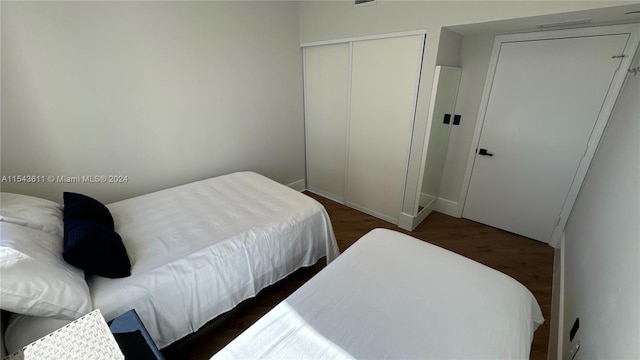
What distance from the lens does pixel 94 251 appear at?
1.21m

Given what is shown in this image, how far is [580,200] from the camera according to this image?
85.5 inches

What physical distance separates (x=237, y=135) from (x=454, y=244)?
2619 millimetres

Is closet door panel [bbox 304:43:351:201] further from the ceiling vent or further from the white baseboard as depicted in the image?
the ceiling vent

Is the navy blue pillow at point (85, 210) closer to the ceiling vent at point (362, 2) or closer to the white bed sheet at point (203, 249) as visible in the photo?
the white bed sheet at point (203, 249)

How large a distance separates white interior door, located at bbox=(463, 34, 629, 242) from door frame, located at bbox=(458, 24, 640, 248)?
1.2 inches

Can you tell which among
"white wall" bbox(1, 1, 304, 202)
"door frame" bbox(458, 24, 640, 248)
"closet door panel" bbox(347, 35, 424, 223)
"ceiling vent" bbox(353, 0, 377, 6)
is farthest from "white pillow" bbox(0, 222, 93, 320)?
"door frame" bbox(458, 24, 640, 248)

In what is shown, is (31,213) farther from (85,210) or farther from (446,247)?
(446,247)

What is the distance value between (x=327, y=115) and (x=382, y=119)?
799mm

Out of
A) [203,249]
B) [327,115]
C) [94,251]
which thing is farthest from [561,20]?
[94,251]

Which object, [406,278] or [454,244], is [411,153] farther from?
[406,278]

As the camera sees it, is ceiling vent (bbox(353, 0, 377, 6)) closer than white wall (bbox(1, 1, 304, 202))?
No

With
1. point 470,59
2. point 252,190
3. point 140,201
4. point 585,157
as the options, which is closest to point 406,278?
point 252,190

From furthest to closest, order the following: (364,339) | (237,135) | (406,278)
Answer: (237,135) → (406,278) → (364,339)

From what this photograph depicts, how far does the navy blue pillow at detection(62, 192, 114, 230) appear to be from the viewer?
4.87 ft
